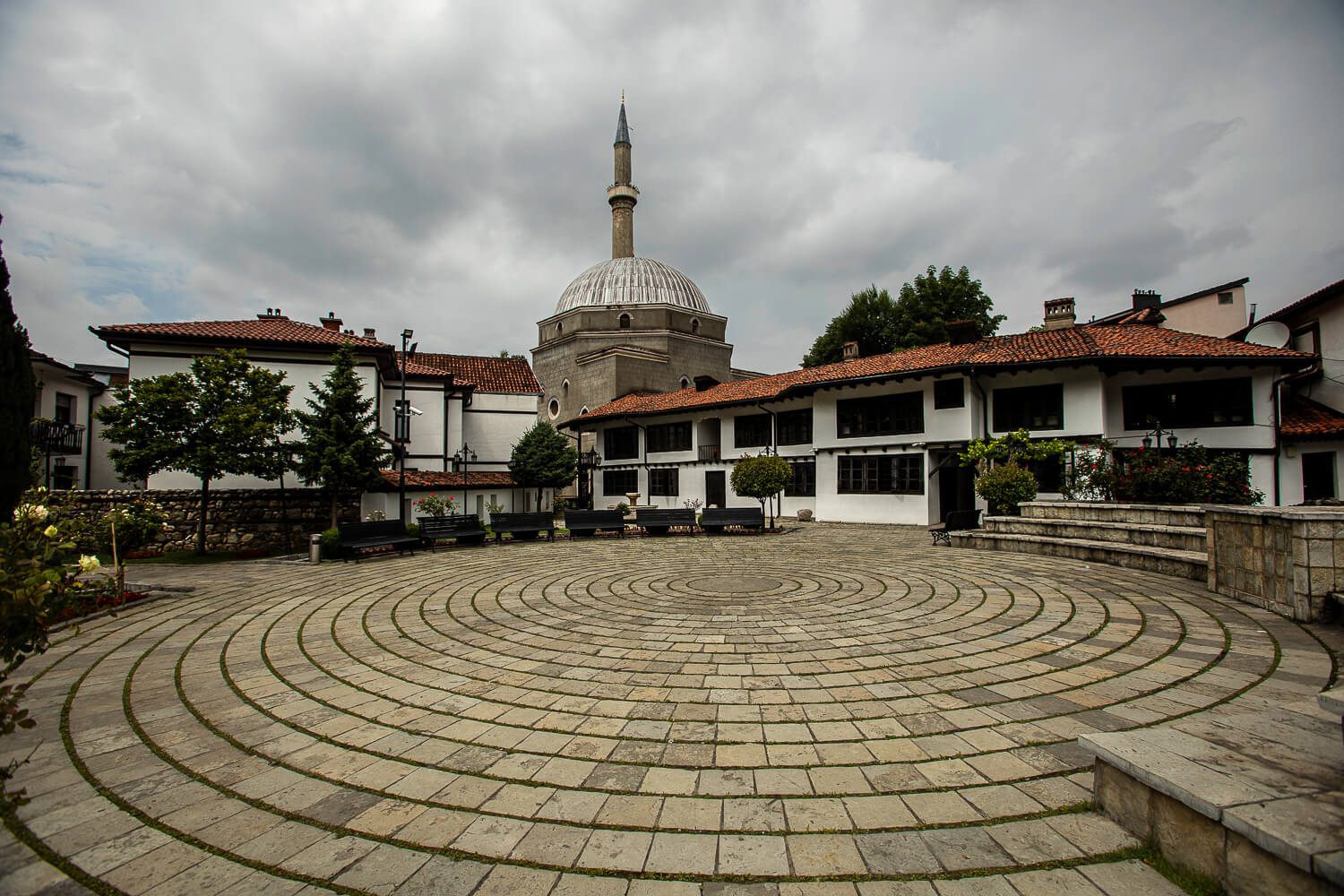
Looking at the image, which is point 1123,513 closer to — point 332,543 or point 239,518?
point 332,543

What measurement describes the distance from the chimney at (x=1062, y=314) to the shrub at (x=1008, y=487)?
1150 centimetres

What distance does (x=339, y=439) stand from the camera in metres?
15.5

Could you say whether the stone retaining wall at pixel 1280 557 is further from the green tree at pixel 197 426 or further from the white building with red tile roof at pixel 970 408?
the green tree at pixel 197 426

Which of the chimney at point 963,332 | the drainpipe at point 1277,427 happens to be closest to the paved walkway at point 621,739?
the drainpipe at point 1277,427

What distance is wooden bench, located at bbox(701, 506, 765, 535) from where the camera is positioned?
16.8 meters

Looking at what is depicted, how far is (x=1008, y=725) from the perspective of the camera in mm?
3855

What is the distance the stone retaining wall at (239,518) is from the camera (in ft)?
52.4

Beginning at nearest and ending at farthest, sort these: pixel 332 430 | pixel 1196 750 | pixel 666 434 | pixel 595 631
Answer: pixel 1196 750, pixel 595 631, pixel 332 430, pixel 666 434

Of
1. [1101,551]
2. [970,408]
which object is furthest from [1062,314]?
[1101,551]

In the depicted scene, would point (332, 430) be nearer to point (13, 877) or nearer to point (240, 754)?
point (240, 754)

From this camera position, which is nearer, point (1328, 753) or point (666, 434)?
point (1328, 753)

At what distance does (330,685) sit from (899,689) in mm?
4801

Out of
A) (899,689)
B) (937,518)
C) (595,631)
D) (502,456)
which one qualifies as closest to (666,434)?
(502,456)

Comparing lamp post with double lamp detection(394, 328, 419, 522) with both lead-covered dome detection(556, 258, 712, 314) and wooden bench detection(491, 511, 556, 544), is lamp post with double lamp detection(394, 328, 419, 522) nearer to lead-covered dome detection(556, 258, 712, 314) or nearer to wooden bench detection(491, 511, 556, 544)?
wooden bench detection(491, 511, 556, 544)
